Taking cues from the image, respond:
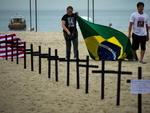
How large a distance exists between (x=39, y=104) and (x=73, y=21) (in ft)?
20.1

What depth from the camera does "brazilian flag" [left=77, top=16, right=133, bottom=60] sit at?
16453mm

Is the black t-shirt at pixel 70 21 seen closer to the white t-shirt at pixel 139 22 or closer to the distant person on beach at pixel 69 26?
the distant person on beach at pixel 69 26

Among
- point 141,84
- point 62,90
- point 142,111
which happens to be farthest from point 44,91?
point 141,84

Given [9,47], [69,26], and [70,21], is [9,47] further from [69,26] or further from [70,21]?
[70,21]

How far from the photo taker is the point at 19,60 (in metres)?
16.9

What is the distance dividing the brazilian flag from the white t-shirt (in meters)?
1.07

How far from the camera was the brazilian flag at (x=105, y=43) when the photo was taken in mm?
16453

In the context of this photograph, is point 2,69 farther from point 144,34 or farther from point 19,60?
point 144,34

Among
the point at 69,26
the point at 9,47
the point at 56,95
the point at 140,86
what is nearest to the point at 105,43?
the point at 69,26

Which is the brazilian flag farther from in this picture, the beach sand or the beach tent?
the beach tent

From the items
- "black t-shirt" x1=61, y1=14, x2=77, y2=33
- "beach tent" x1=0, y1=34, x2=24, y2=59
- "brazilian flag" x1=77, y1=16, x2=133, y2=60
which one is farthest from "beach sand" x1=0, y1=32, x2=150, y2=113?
"black t-shirt" x1=61, y1=14, x2=77, y2=33

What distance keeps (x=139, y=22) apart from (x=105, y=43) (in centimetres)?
165

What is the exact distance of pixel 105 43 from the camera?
16.6 meters

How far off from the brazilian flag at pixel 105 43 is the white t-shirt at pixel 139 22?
1071 millimetres
